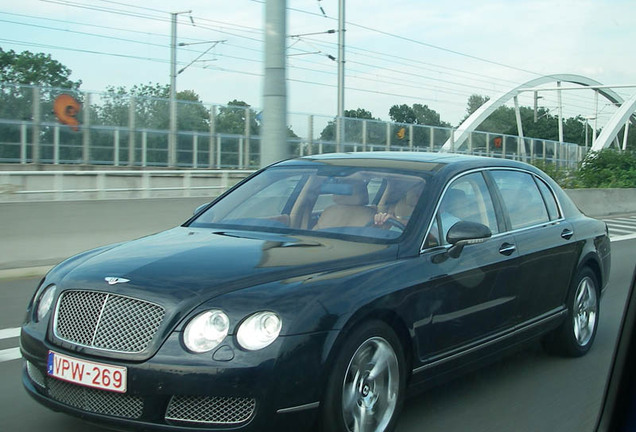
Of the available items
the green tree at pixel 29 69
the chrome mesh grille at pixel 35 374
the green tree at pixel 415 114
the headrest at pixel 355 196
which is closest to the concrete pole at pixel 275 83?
the headrest at pixel 355 196

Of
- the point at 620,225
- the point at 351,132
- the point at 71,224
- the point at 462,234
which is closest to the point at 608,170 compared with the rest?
the point at 351,132

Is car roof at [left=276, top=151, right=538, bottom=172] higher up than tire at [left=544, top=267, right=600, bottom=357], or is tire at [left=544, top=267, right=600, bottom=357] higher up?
car roof at [left=276, top=151, right=538, bottom=172]

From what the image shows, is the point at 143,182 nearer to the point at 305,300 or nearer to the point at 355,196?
the point at 355,196

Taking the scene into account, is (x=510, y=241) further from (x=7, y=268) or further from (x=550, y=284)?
(x=7, y=268)

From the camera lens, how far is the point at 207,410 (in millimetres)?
3707

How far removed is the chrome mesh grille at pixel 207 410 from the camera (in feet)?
12.1

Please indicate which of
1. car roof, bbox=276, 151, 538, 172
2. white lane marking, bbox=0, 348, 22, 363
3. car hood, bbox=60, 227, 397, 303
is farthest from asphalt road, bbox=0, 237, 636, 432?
car roof, bbox=276, 151, 538, 172

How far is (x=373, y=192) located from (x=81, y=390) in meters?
2.26

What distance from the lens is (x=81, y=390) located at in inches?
152

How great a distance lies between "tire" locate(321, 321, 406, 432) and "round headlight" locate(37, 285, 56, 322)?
5.00ft

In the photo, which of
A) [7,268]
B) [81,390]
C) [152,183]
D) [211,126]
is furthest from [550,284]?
[211,126]

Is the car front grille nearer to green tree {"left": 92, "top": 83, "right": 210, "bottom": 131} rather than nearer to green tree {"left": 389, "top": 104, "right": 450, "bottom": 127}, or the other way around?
green tree {"left": 92, "top": 83, "right": 210, "bottom": 131}

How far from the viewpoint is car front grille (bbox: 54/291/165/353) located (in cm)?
379

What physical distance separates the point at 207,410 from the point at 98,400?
20.8 inches
